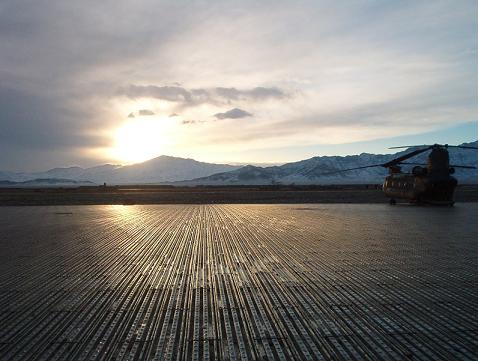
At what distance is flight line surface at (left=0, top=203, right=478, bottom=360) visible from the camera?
5062 millimetres

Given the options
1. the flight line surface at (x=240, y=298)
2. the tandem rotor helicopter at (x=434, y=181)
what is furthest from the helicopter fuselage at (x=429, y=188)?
the flight line surface at (x=240, y=298)

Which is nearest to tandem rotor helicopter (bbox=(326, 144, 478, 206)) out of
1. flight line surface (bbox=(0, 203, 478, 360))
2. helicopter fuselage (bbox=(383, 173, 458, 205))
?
helicopter fuselage (bbox=(383, 173, 458, 205))

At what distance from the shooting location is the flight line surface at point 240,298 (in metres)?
5.06

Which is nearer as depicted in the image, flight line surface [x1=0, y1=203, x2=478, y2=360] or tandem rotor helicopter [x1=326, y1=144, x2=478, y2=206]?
flight line surface [x1=0, y1=203, x2=478, y2=360]

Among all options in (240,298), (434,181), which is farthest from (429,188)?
(240,298)

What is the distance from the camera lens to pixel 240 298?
23.3 feet

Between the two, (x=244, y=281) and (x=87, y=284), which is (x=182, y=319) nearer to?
(x=244, y=281)

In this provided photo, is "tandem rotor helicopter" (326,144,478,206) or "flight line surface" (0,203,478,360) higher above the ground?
"tandem rotor helicopter" (326,144,478,206)

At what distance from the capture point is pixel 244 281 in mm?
8227

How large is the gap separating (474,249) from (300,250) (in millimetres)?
4958

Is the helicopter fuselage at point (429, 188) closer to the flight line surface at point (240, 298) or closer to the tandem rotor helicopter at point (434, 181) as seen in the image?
the tandem rotor helicopter at point (434, 181)

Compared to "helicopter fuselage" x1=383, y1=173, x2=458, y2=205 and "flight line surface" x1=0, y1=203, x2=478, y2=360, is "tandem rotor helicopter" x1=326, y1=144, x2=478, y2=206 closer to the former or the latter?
"helicopter fuselage" x1=383, y1=173, x2=458, y2=205

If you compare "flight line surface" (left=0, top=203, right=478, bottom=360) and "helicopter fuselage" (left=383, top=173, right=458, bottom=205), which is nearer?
"flight line surface" (left=0, top=203, right=478, bottom=360)

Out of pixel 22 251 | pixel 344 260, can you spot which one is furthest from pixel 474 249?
pixel 22 251
